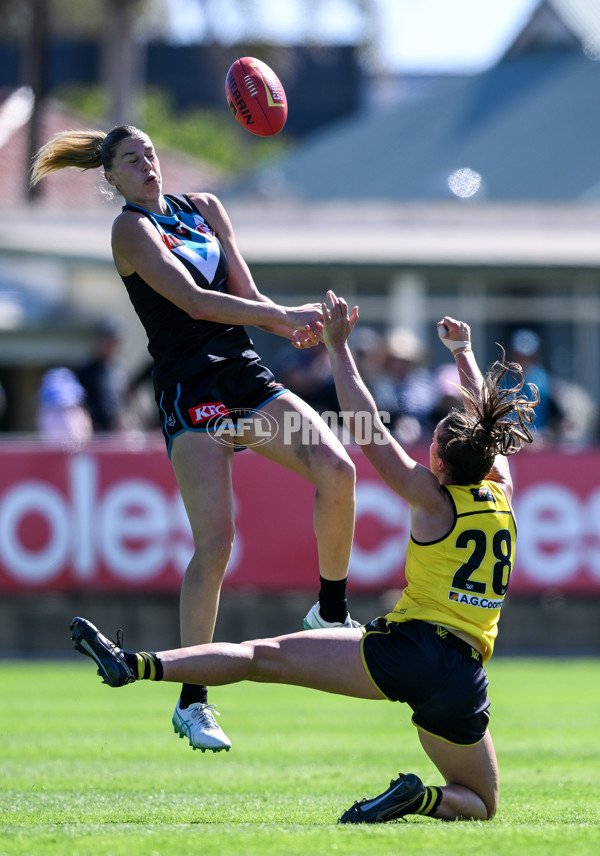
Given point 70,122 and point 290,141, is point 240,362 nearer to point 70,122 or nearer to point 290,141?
point 70,122

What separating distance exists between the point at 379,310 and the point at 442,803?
1885 cm

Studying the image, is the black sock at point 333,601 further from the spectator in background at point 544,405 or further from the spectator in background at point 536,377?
the spectator in background at point 536,377

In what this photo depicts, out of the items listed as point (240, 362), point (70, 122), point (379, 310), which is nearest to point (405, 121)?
point (379, 310)

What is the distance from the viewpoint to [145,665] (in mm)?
5945

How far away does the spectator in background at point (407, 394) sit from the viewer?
14.1 m

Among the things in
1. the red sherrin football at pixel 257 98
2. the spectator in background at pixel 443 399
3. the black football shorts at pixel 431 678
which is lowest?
the black football shorts at pixel 431 678

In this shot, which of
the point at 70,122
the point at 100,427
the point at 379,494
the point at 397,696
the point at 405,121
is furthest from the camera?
the point at 70,122

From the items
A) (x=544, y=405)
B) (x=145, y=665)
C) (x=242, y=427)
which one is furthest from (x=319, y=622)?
(x=544, y=405)

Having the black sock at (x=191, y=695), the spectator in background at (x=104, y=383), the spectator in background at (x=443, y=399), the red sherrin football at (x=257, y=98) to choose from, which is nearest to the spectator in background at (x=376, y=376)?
the spectator in background at (x=443, y=399)

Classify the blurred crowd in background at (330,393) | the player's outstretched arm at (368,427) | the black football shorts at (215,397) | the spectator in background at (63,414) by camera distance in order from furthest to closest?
1. the spectator in background at (63,414)
2. the blurred crowd in background at (330,393)
3. the black football shorts at (215,397)
4. the player's outstretched arm at (368,427)

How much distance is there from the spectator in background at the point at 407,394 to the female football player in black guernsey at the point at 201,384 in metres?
7.18

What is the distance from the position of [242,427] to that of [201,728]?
1305 millimetres

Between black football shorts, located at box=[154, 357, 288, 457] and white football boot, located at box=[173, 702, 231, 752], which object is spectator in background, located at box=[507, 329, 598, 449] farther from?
white football boot, located at box=[173, 702, 231, 752]

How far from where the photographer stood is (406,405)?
14.3 meters
